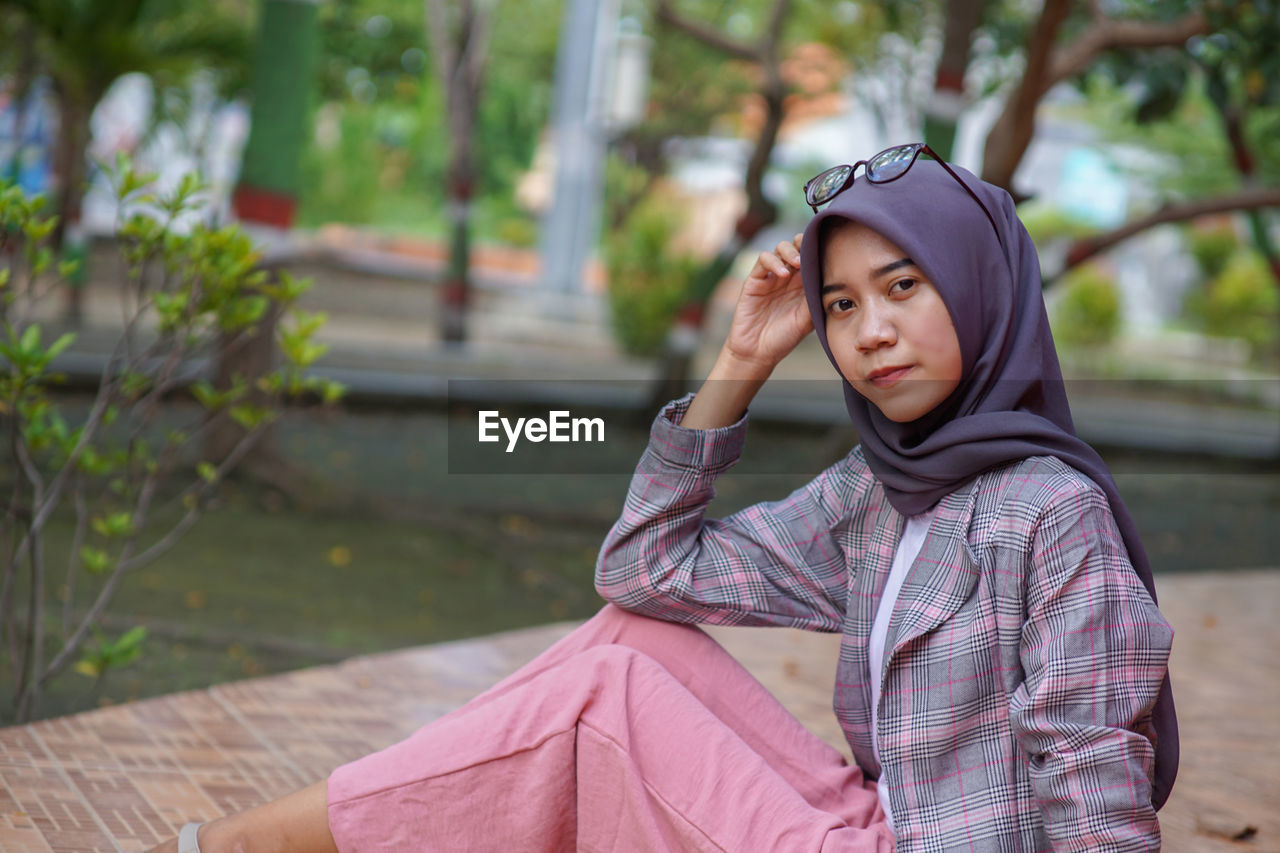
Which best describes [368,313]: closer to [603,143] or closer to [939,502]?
[603,143]

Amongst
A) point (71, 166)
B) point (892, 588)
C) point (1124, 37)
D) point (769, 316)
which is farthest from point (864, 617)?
point (71, 166)

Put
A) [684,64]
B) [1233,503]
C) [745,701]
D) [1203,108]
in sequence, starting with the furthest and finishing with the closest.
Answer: [684,64] → [1203,108] → [1233,503] → [745,701]

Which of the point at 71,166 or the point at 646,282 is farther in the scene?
the point at 646,282

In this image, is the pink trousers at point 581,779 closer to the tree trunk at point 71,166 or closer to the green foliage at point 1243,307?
the tree trunk at point 71,166

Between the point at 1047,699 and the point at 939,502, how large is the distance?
308 millimetres

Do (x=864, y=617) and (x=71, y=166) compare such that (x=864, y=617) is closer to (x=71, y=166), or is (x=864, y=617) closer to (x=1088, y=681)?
(x=1088, y=681)

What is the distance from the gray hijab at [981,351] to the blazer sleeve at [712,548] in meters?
0.26

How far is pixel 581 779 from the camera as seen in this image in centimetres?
172

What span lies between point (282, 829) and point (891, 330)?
103 centimetres

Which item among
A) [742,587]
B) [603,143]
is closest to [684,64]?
[603,143]

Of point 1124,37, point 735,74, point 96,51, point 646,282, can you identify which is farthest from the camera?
point 735,74

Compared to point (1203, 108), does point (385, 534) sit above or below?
below

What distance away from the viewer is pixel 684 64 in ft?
61.6

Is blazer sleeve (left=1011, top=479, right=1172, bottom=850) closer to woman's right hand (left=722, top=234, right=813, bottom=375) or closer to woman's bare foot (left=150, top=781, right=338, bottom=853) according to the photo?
woman's right hand (left=722, top=234, right=813, bottom=375)
